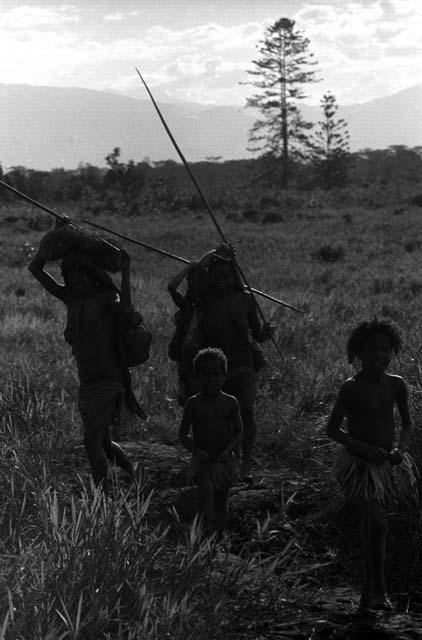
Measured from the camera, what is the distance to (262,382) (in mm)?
7402

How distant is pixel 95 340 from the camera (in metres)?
4.66

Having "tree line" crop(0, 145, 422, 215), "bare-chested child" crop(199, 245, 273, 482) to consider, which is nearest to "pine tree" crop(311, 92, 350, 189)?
Answer: "tree line" crop(0, 145, 422, 215)

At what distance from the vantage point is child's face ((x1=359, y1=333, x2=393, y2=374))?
3.57 meters

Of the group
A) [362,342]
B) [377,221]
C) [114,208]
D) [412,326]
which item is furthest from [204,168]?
[362,342]

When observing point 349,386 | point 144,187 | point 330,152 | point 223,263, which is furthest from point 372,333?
point 330,152

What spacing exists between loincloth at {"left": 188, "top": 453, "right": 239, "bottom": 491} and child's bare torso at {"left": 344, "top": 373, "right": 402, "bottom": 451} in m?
0.81

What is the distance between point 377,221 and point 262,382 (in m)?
17.9

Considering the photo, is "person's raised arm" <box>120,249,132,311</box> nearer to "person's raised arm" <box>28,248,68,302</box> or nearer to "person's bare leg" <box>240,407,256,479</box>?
"person's raised arm" <box>28,248,68,302</box>

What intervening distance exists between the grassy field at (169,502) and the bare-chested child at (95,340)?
0.30m

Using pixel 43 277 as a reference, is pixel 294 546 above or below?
below

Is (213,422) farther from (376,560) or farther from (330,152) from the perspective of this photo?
(330,152)

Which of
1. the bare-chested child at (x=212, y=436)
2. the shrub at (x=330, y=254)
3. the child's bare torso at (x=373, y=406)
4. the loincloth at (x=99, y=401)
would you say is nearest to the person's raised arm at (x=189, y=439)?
the bare-chested child at (x=212, y=436)

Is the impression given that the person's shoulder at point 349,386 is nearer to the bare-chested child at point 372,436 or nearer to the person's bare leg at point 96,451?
the bare-chested child at point 372,436

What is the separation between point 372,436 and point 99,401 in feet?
5.29
